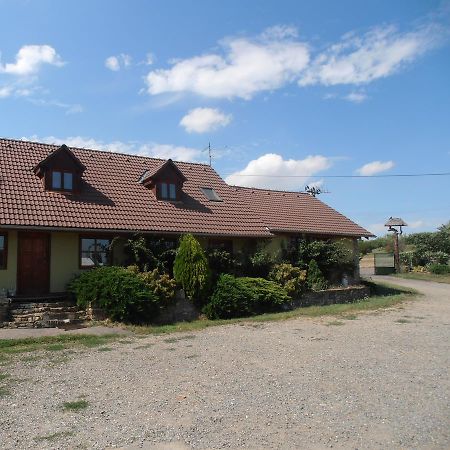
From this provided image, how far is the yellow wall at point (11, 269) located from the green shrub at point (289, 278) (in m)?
9.55

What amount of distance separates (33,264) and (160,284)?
4526 millimetres

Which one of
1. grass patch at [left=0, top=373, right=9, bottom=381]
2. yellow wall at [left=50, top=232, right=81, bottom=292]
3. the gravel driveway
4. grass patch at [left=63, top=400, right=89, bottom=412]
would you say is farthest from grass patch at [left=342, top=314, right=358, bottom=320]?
grass patch at [left=63, top=400, right=89, bottom=412]

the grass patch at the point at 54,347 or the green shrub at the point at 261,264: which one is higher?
the green shrub at the point at 261,264

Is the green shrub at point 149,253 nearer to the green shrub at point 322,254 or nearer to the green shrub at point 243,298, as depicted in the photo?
the green shrub at point 243,298

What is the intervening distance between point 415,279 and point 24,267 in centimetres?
2724

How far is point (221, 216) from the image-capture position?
2148 cm

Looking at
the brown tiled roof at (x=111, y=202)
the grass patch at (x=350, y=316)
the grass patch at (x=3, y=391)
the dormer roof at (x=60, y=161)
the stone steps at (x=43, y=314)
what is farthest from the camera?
the dormer roof at (x=60, y=161)

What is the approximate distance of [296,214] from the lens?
1045 inches

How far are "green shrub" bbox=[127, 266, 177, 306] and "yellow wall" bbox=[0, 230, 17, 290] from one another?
3.84 m

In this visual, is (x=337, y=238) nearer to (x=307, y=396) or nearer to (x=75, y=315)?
(x=75, y=315)

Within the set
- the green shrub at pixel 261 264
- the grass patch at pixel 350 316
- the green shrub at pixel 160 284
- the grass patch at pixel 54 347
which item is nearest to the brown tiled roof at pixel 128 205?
the green shrub at pixel 261 264

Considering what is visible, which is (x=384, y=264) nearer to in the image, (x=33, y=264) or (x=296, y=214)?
(x=296, y=214)

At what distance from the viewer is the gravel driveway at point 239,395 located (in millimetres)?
5598

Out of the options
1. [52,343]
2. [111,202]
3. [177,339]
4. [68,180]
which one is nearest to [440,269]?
[111,202]
